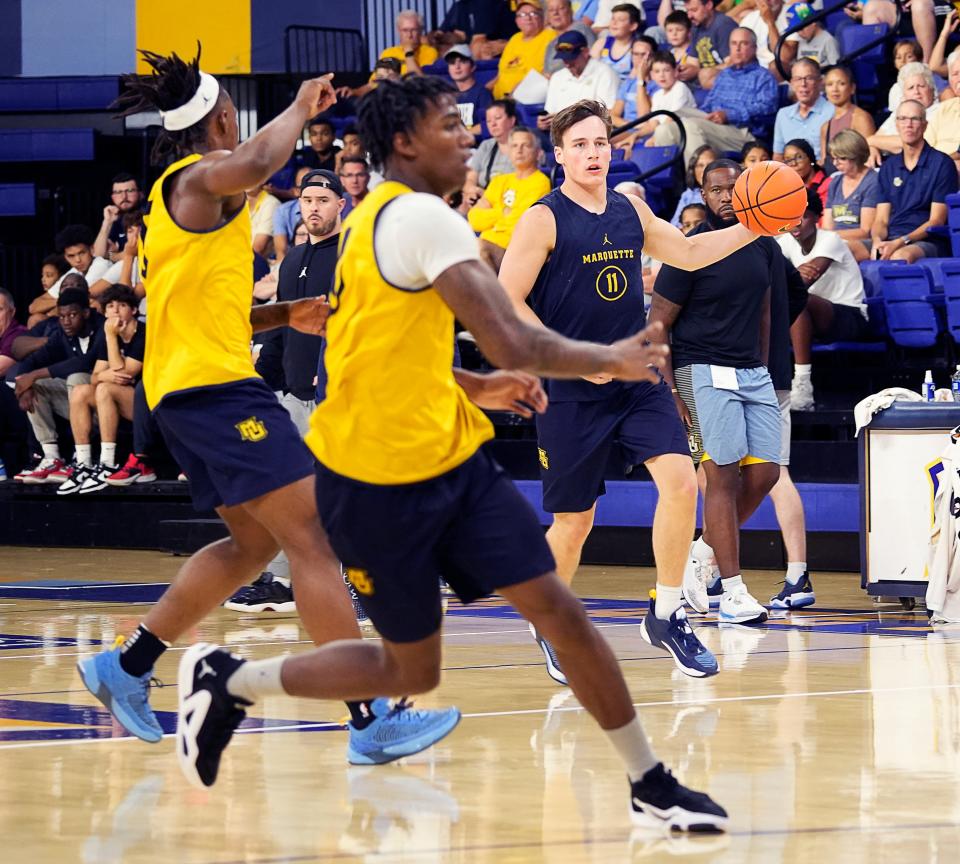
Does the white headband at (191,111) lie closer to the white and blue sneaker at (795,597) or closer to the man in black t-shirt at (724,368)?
the man in black t-shirt at (724,368)

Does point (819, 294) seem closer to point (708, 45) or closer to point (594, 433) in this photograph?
point (708, 45)

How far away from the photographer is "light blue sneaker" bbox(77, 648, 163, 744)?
5.04 m

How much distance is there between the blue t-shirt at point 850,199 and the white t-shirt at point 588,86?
3361mm

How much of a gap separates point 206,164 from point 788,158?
7593 mm

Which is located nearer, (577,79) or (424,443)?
(424,443)

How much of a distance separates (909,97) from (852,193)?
3.24 feet

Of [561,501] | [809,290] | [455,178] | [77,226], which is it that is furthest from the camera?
[77,226]

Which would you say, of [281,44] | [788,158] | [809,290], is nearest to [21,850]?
[809,290]

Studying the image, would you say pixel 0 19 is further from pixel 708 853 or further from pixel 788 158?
pixel 708 853

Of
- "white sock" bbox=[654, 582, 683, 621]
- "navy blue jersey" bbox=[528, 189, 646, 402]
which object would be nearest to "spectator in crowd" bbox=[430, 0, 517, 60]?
"navy blue jersey" bbox=[528, 189, 646, 402]

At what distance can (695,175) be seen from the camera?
12602 mm

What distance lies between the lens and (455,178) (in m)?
4.06

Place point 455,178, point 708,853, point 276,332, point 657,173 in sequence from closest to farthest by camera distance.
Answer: point 708,853 → point 455,178 → point 276,332 → point 657,173

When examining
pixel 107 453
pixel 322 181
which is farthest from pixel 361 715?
pixel 107 453
